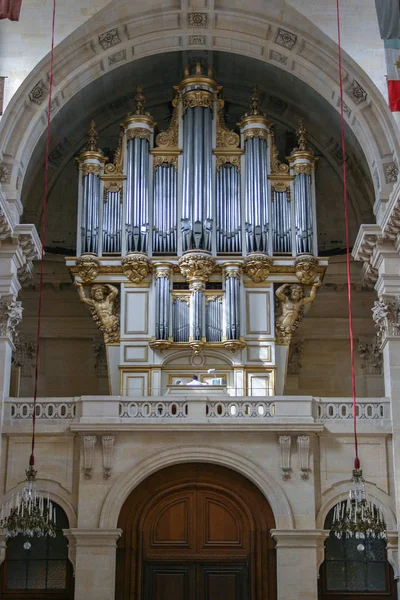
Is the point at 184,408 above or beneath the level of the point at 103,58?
beneath

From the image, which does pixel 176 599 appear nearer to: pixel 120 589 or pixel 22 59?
pixel 120 589

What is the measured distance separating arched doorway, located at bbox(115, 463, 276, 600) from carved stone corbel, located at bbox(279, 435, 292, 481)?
32.0 inches

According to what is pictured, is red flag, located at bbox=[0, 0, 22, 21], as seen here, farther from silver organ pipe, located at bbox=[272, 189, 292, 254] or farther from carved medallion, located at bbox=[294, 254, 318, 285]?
carved medallion, located at bbox=[294, 254, 318, 285]

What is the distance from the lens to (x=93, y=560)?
71.5 ft

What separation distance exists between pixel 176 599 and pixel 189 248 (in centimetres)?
778

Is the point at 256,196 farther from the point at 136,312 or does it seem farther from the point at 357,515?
the point at 357,515

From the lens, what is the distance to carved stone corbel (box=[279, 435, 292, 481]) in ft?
73.2

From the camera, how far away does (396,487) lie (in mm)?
22547

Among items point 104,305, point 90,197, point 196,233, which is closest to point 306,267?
point 196,233

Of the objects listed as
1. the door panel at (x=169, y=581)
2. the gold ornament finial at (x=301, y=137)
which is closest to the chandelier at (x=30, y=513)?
the door panel at (x=169, y=581)

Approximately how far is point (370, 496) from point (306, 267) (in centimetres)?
550

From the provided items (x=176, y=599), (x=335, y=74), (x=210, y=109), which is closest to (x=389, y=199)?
(x=335, y=74)

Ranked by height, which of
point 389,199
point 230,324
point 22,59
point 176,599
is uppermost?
point 22,59

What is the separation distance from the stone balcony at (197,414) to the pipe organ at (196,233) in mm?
1688
